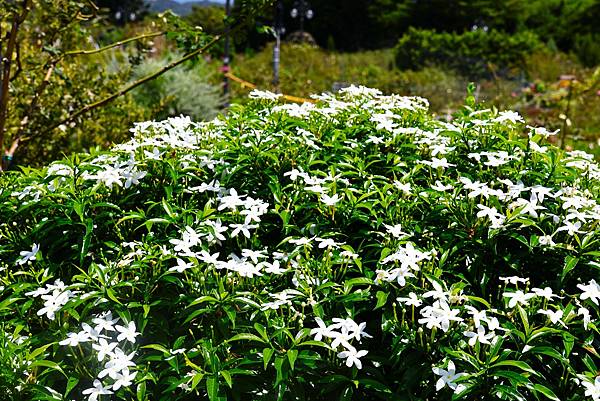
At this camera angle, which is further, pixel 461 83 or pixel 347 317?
pixel 461 83

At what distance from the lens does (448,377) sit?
4.47 feet

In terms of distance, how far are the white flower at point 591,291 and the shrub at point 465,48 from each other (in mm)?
15725

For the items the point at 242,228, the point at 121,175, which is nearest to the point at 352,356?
the point at 242,228

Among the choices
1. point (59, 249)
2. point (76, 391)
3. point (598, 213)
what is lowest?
point (76, 391)

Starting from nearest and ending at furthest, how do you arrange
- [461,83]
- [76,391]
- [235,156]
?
[76,391]
[235,156]
[461,83]

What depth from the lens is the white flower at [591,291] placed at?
148cm

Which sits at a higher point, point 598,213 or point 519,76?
point 598,213

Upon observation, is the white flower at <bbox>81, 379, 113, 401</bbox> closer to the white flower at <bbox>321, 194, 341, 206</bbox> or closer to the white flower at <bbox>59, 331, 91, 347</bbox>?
the white flower at <bbox>59, 331, 91, 347</bbox>

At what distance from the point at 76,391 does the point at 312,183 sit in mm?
802

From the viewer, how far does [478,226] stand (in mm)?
1656

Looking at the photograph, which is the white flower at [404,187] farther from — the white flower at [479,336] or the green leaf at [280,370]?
the green leaf at [280,370]

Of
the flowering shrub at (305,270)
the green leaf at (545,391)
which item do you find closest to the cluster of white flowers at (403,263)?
the flowering shrub at (305,270)

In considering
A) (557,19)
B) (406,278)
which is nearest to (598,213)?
(406,278)

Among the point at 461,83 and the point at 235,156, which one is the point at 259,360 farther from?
the point at 461,83
